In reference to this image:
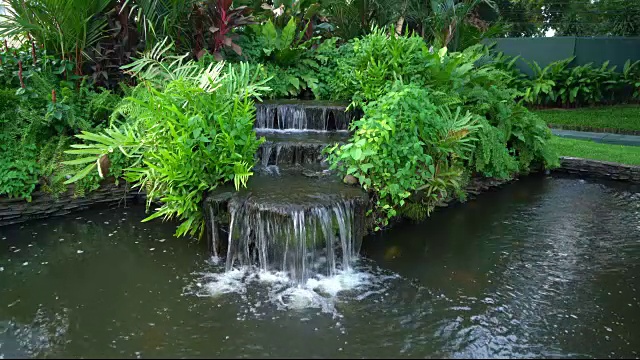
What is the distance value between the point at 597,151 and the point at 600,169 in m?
0.92

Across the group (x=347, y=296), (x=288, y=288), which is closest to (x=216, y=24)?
(x=288, y=288)

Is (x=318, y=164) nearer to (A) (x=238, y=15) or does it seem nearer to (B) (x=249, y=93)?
(B) (x=249, y=93)

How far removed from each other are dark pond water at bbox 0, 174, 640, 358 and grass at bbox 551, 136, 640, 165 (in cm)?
273

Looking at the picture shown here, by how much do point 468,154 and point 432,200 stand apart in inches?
43.4

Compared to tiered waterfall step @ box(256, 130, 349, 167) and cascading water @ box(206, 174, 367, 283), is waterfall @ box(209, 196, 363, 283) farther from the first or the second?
tiered waterfall step @ box(256, 130, 349, 167)

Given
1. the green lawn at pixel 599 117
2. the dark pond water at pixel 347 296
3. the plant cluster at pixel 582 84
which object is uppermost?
the plant cluster at pixel 582 84

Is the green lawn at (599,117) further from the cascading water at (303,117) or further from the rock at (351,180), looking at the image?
the rock at (351,180)

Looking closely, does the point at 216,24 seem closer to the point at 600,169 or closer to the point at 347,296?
the point at 347,296

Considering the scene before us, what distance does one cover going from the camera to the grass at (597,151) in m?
9.23

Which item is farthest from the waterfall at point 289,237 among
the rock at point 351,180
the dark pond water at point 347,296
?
the rock at point 351,180

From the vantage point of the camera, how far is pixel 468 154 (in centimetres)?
747

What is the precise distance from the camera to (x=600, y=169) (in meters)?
8.95

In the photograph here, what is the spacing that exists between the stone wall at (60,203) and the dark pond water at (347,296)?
0.21 meters

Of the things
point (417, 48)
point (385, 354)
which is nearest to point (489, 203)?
point (417, 48)
